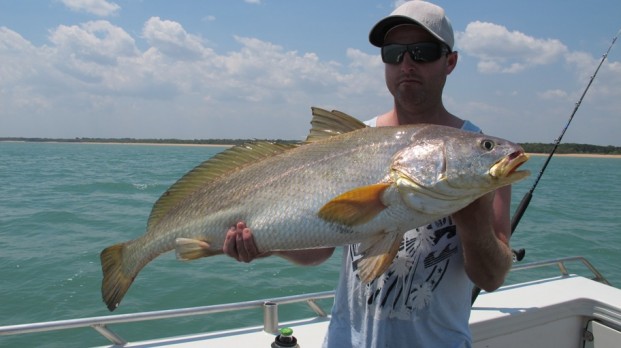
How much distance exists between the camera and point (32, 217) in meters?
16.5

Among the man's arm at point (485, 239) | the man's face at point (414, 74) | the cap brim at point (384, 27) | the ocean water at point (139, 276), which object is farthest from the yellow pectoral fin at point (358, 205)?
the ocean water at point (139, 276)

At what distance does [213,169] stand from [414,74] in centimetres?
117

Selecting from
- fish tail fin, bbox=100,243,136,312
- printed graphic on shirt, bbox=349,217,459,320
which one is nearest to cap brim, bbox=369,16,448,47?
printed graphic on shirt, bbox=349,217,459,320

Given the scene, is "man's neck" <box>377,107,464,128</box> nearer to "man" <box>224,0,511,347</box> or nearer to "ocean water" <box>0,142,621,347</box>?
"man" <box>224,0,511,347</box>

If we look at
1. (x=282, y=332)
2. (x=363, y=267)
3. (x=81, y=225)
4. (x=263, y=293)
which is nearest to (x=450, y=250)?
(x=363, y=267)

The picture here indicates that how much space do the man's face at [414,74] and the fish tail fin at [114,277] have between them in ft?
5.57

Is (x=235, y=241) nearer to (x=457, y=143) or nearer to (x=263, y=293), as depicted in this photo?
(x=457, y=143)

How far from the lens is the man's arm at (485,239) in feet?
6.79

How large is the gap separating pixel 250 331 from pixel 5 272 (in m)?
8.90

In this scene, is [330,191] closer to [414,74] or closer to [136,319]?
[414,74]

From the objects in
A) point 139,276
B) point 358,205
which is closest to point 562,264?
point 358,205

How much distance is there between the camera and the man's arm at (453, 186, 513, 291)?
81.4 inches

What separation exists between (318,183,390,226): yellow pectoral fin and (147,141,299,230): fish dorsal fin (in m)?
0.62

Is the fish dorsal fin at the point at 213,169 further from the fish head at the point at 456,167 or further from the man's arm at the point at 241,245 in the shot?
the fish head at the point at 456,167
